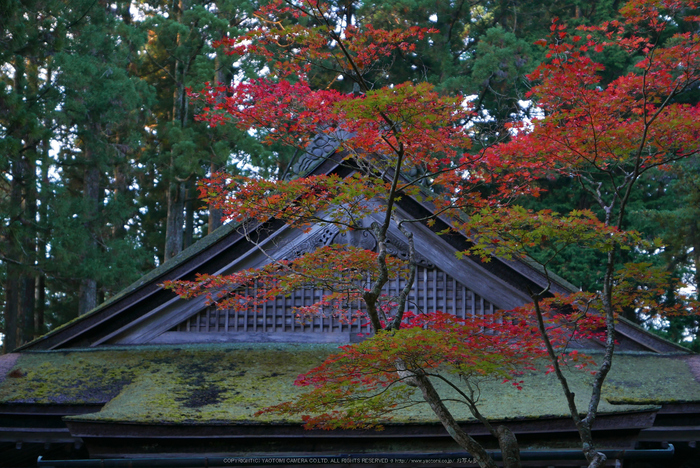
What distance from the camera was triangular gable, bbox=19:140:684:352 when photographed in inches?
303

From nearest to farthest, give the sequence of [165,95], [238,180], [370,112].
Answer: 1. [370,112]
2. [238,180]
3. [165,95]

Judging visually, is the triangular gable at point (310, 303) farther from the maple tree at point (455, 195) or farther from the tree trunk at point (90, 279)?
the tree trunk at point (90, 279)

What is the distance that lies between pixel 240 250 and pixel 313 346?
157cm

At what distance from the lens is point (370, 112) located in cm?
462

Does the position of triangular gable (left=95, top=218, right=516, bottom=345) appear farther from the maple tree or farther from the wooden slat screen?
the maple tree

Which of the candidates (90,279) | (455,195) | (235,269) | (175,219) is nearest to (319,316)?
(235,269)

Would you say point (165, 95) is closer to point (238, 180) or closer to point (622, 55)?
point (622, 55)

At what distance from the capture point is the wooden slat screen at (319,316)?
798 cm

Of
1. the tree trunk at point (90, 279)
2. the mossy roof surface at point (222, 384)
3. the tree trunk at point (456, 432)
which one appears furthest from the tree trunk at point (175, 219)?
the tree trunk at point (456, 432)

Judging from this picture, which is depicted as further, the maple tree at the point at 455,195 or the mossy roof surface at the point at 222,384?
the mossy roof surface at the point at 222,384

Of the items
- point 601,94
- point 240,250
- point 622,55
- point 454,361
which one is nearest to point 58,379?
point 240,250

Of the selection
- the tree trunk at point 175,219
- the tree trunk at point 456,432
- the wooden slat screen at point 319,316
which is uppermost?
the tree trunk at point 175,219

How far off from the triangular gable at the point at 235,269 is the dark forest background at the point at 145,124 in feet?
27.7

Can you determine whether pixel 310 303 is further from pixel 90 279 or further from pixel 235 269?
pixel 90 279
